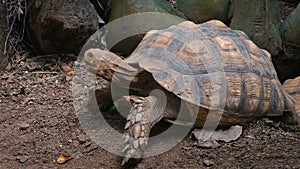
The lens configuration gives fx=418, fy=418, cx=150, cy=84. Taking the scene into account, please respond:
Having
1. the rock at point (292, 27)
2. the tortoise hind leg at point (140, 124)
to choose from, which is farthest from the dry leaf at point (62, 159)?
the rock at point (292, 27)

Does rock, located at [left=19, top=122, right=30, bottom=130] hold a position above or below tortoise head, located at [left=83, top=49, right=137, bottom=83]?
below

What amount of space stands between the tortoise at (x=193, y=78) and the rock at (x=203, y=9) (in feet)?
3.23

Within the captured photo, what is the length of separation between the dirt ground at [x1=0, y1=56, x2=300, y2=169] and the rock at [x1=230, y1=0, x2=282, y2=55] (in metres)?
1.09

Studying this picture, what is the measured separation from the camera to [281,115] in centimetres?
247

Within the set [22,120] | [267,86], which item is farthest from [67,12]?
[267,86]

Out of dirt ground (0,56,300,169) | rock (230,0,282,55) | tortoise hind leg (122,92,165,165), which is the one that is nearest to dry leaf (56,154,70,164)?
dirt ground (0,56,300,169)

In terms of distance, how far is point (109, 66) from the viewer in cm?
215

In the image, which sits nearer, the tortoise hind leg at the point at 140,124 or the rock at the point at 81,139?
the tortoise hind leg at the point at 140,124

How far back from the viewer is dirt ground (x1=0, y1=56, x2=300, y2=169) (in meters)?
1.91

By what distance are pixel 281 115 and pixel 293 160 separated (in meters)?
0.64

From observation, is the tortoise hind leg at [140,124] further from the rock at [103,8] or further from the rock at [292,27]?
the rock at [292,27]

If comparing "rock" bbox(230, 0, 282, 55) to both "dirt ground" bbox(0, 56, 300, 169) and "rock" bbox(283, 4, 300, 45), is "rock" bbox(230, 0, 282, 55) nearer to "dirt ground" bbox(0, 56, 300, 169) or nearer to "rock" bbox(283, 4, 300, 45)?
"rock" bbox(283, 4, 300, 45)

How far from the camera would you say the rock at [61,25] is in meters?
3.05

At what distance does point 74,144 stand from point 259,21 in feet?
6.28
